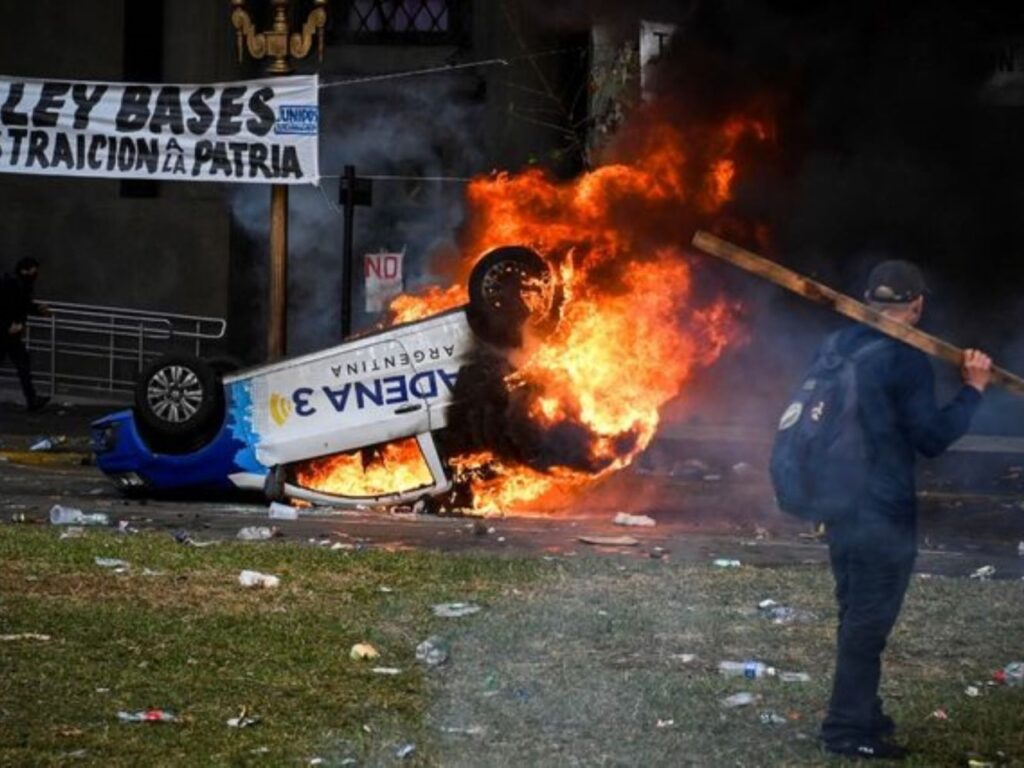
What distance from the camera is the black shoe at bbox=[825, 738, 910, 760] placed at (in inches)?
276

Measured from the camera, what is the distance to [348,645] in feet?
28.6

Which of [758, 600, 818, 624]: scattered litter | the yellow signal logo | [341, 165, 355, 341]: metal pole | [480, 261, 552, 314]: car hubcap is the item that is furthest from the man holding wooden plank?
[341, 165, 355, 341]: metal pole

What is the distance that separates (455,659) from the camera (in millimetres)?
8469

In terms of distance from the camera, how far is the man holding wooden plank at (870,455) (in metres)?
6.95

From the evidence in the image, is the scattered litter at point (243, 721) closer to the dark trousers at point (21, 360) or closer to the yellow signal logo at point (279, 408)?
the yellow signal logo at point (279, 408)

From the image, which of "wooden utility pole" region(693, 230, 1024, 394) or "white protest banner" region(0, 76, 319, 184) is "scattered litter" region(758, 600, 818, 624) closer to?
"wooden utility pole" region(693, 230, 1024, 394)

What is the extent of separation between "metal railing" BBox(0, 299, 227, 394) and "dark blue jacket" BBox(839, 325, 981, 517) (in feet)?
50.7

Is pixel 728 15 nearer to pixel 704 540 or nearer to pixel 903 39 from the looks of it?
pixel 903 39

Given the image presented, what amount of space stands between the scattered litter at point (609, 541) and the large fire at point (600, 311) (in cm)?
78

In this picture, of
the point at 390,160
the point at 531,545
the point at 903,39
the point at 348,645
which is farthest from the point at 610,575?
the point at 390,160

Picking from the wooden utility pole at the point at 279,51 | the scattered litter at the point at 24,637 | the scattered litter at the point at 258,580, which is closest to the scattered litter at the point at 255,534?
the scattered litter at the point at 258,580

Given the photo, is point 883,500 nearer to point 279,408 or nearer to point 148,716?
point 148,716

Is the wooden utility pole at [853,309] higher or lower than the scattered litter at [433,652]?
higher

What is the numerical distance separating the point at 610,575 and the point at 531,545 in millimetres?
1367
